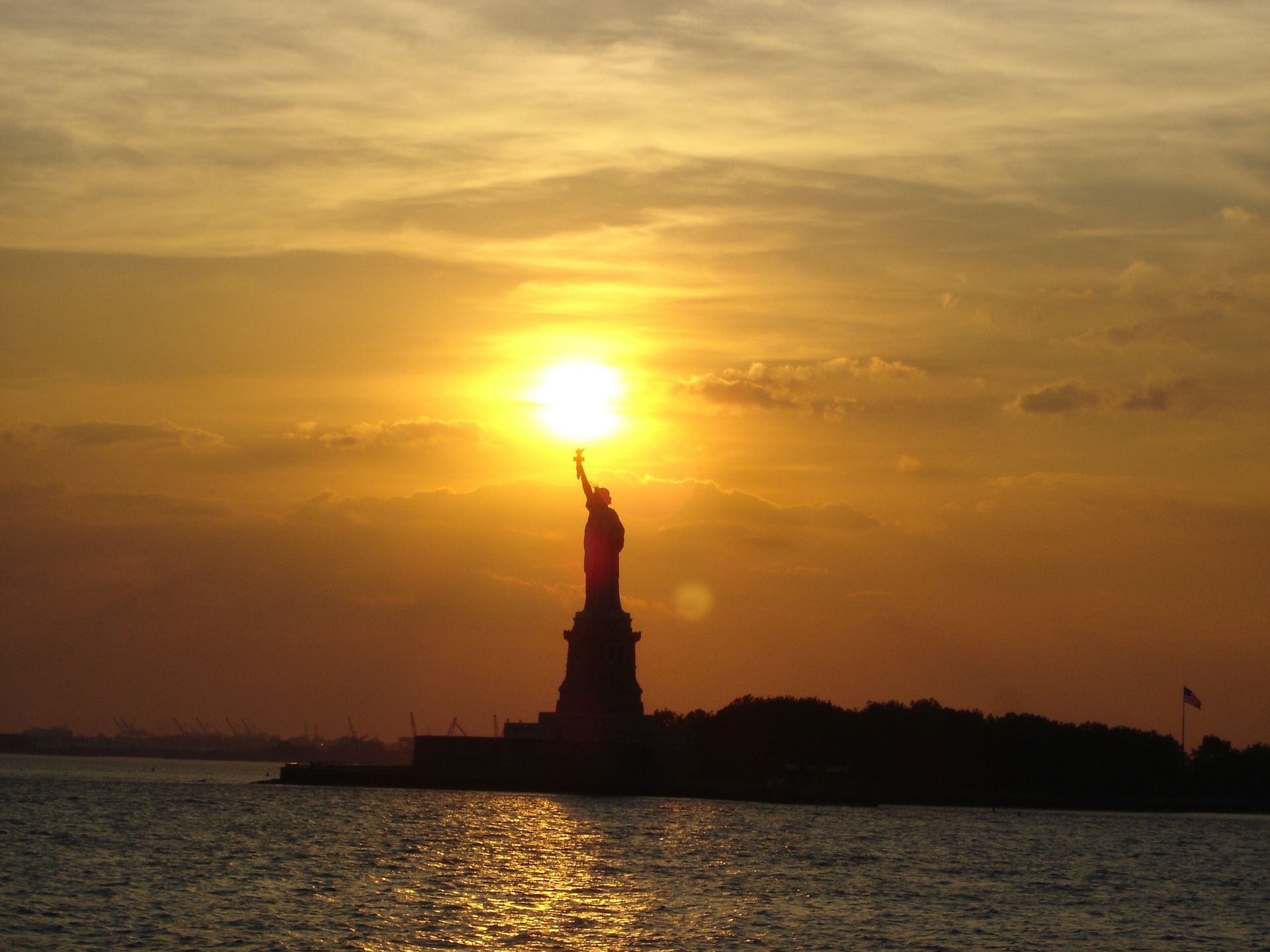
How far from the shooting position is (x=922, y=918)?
44438mm

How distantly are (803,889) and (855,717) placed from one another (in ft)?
269

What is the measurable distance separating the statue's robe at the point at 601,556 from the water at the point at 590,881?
12.0m

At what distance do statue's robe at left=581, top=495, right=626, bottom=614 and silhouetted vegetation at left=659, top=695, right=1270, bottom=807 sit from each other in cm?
3606

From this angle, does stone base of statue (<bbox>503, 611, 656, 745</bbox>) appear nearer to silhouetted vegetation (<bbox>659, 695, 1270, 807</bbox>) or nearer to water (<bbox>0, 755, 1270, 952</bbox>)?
water (<bbox>0, 755, 1270, 952</bbox>)

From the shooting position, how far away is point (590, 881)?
4928cm

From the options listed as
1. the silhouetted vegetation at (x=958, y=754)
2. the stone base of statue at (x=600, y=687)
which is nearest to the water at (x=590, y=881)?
the stone base of statue at (x=600, y=687)

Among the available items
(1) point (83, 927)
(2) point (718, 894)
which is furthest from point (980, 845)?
(1) point (83, 927)

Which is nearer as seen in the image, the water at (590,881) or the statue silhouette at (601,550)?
the water at (590,881)

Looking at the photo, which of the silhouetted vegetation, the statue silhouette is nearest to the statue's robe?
the statue silhouette

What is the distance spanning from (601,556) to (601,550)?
0.33 m

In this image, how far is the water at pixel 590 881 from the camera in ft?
128

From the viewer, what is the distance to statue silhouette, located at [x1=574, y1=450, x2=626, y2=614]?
93.1 meters

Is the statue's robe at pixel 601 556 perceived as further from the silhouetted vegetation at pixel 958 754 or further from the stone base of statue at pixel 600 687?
the silhouetted vegetation at pixel 958 754

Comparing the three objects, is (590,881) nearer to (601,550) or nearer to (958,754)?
(601,550)
